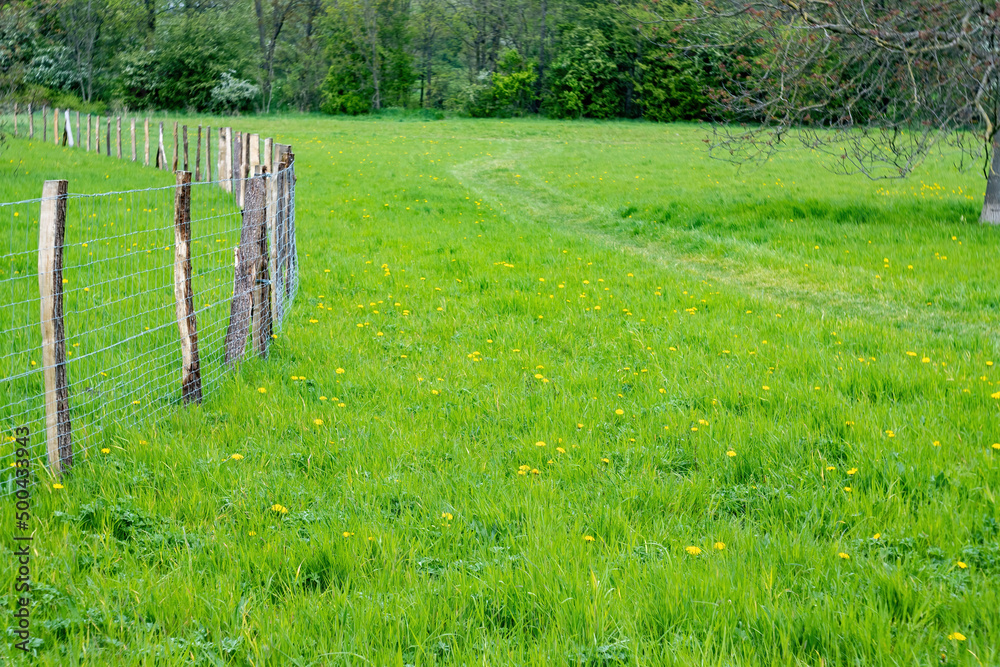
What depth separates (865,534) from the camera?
3822 millimetres

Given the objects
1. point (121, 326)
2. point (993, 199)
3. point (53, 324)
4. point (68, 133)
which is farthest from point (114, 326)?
point (68, 133)

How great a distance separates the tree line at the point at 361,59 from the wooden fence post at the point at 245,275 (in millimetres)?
45970

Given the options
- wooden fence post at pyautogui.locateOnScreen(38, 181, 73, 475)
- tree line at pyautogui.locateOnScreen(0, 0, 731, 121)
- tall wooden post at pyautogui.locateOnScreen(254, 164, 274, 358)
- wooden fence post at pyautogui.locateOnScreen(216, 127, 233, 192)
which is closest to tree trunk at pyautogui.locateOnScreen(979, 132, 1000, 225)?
tall wooden post at pyautogui.locateOnScreen(254, 164, 274, 358)

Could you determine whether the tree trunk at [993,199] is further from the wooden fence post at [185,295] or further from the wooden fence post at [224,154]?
the wooden fence post at [224,154]

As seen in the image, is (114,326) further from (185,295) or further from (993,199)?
(993,199)

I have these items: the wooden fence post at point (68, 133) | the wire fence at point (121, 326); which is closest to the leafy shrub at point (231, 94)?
the wooden fence post at point (68, 133)

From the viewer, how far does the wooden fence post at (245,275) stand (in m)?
6.26

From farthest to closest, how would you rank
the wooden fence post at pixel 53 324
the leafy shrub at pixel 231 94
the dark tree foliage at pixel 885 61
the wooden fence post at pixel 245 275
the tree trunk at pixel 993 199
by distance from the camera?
the leafy shrub at pixel 231 94
the tree trunk at pixel 993 199
the dark tree foliage at pixel 885 61
the wooden fence post at pixel 245 275
the wooden fence post at pixel 53 324

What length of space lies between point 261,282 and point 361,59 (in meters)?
57.9

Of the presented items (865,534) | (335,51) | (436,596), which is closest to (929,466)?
(865,534)

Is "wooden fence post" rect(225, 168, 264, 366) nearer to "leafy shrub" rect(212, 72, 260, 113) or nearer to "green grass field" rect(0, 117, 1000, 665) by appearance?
"green grass field" rect(0, 117, 1000, 665)

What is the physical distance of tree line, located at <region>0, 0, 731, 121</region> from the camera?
52.1m

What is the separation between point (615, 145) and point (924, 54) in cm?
2408

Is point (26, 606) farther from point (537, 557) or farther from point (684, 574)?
point (684, 574)
